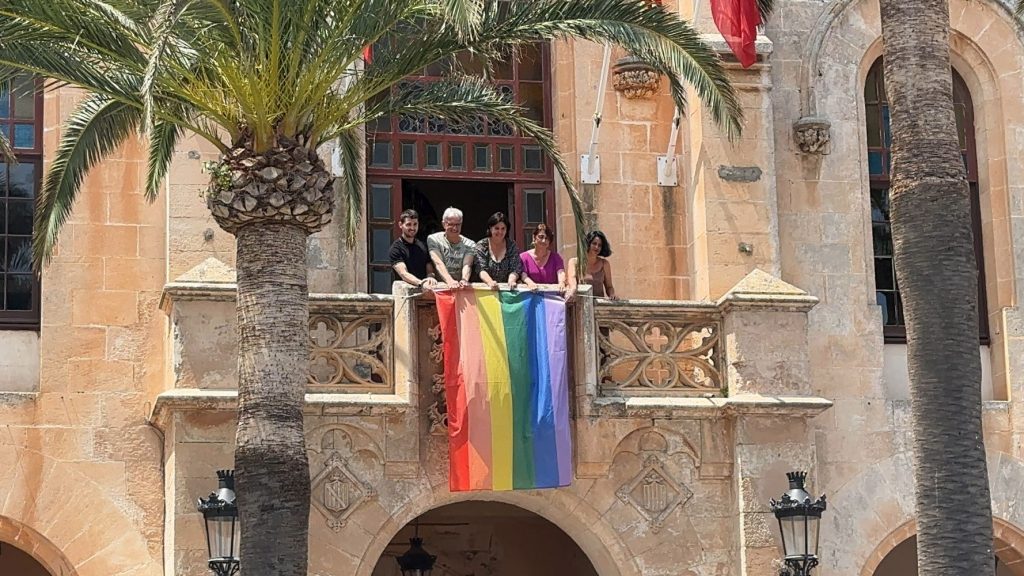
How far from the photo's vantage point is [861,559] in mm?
18484

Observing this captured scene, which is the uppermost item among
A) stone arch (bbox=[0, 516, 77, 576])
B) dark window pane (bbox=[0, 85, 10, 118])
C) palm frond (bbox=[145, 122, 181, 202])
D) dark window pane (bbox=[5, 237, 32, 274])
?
dark window pane (bbox=[0, 85, 10, 118])

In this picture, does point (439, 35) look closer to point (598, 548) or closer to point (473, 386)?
point (473, 386)

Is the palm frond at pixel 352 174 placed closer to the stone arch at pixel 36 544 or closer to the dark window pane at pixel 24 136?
the dark window pane at pixel 24 136

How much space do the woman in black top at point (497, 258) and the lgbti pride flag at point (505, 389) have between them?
313mm

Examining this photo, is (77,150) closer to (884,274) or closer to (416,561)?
(416,561)

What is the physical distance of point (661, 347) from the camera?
17.8m

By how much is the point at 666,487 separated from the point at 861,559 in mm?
2542

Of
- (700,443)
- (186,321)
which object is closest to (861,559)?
(700,443)

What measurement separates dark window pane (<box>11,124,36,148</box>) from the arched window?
8.57m

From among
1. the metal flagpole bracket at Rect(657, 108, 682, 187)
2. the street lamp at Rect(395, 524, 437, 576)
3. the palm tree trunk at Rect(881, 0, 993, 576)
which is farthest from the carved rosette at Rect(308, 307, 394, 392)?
the palm tree trunk at Rect(881, 0, 993, 576)

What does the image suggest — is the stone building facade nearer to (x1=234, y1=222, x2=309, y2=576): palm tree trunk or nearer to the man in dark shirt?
the man in dark shirt

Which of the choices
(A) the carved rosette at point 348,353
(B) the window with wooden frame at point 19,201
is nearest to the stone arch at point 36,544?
(B) the window with wooden frame at point 19,201

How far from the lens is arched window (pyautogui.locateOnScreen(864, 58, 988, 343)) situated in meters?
19.6

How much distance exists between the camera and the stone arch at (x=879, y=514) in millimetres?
18453
